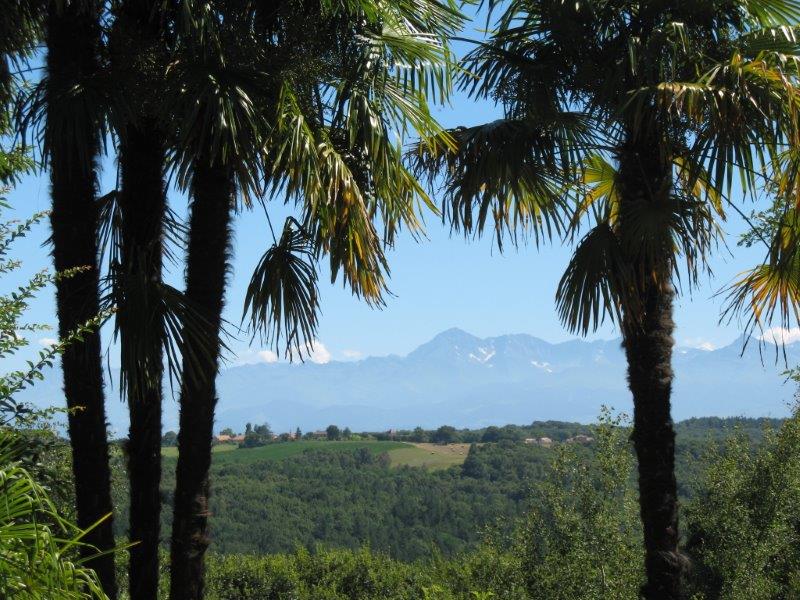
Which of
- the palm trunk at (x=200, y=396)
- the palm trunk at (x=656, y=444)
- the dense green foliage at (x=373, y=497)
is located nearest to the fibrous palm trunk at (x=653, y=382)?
the palm trunk at (x=656, y=444)

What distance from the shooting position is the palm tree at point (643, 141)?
18.9ft

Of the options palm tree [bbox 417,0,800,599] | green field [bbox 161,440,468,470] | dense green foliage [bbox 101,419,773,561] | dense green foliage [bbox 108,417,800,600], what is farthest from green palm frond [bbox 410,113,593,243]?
green field [bbox 161,440,468,470]

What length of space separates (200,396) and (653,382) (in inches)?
129

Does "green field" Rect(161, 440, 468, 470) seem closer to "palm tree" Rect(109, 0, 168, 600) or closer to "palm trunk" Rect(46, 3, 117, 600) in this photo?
"palm tree" Rect(109, 0, 168, 600)

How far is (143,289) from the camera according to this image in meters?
5.32

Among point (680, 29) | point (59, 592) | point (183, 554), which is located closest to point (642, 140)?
point (680, 29)

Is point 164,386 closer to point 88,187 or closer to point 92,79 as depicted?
point 88,187

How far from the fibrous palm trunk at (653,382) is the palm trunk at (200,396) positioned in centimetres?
292

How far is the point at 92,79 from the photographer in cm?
539

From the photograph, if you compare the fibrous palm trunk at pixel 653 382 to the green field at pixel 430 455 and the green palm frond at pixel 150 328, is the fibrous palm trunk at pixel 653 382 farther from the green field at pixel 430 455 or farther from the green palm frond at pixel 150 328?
the green field at pixel 430 455

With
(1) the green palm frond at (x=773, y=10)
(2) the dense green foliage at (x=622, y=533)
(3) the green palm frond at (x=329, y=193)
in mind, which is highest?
(1) the green palm frond at (x=773, y=10)

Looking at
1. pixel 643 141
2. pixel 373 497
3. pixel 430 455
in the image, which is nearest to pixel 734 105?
pixel 643 141

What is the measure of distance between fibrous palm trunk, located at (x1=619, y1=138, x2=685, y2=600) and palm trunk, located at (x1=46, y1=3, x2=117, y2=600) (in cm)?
370

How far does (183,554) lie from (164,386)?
1.20m
